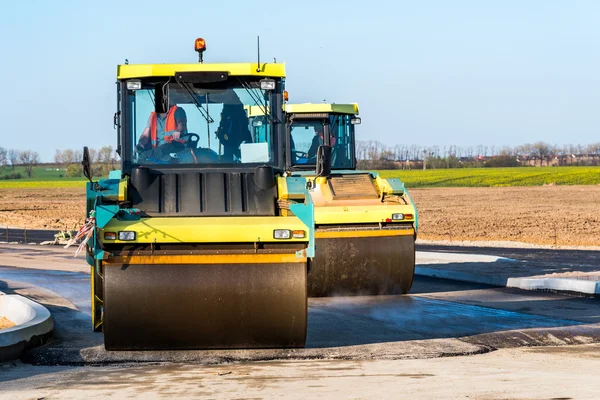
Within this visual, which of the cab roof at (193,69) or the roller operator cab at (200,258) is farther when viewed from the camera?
the cab roof at (193,69)

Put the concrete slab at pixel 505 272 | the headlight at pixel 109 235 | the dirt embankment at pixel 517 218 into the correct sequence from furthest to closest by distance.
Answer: the dirt embankment at pixel 517 218 < the concrete slab at pixel 505 272 < the headlight at pixel 109 235

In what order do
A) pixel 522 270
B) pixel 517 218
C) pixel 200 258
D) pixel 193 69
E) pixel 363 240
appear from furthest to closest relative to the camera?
Result: 1. pixel 517 218
2. pixel 522 270
3. pixel 363 240
4. pixel 193 69
5. pixel 200 258

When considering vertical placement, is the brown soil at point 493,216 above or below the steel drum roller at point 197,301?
below

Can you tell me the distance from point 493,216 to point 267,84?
29.8 metres

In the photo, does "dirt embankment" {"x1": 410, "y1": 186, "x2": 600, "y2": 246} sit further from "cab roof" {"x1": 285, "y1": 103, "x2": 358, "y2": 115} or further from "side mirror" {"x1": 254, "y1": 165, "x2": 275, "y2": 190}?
"side mirror" {"x1": 254, "y1": 165, "x2": 275, "y2": 190}

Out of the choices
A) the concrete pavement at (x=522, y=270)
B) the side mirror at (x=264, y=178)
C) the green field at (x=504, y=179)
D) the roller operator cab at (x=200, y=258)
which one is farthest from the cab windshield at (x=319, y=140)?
the green field at (x=504, y=179)

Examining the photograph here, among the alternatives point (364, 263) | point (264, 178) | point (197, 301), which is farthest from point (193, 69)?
point (364, 263)

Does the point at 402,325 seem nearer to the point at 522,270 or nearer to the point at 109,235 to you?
the point at 109,235

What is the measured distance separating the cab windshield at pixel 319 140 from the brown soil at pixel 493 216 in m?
9.02

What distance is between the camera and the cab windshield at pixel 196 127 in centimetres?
1121

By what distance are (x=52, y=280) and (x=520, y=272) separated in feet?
27.9

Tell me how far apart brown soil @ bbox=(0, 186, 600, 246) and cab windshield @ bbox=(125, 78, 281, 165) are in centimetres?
1633

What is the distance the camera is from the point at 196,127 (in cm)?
1123

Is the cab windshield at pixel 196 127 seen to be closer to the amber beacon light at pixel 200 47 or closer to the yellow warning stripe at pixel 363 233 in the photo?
the amber beacon light at pixel 200 47
